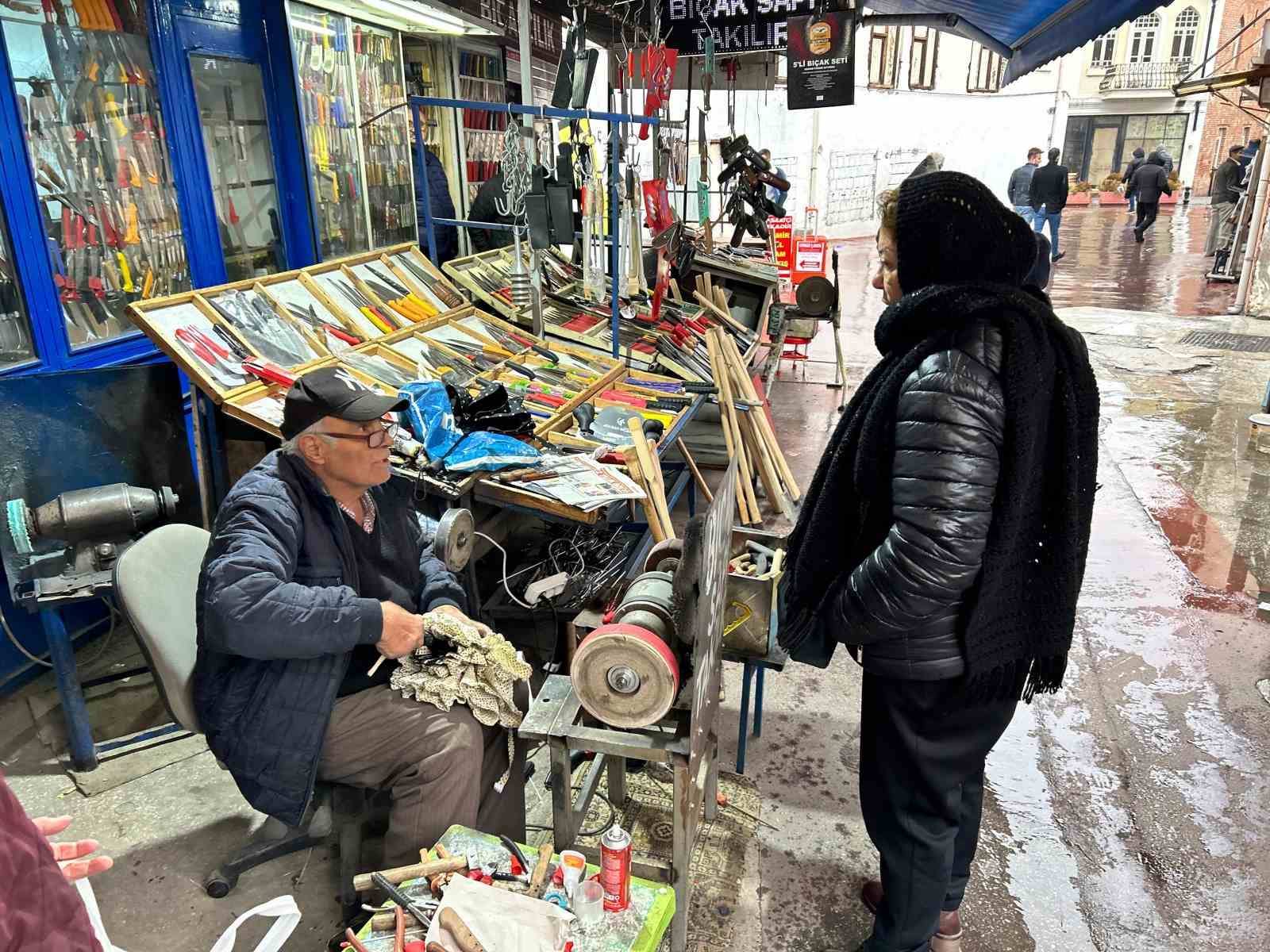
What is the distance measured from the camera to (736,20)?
834cm

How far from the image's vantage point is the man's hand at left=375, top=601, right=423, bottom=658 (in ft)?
7.52

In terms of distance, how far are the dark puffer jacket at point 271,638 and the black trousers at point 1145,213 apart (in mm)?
21128

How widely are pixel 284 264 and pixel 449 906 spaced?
15.1 ft

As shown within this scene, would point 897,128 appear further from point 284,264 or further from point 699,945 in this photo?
point 699,945

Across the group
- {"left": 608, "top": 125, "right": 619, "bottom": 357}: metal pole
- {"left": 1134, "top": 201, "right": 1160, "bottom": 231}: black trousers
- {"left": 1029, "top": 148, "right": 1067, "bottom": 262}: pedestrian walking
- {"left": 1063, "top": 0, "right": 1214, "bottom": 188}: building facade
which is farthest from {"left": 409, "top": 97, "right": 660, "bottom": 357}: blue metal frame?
{"left": 1063, "top": 0, "right": 1214, "bottom": 188}: building facade

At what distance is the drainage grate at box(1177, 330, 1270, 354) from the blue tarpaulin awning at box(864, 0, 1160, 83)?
374 centimetres

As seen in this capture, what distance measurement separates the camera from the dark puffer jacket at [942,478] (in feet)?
5.82

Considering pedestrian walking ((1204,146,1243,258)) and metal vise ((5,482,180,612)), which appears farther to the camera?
pedestrian walking ((1204,146,1243,258))

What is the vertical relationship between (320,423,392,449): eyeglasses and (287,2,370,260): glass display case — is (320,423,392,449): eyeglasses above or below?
below

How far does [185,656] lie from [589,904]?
1.31m

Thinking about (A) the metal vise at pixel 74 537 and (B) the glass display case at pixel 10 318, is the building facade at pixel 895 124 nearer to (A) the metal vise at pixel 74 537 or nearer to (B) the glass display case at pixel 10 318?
(B) the glass display case at pixel 10 318

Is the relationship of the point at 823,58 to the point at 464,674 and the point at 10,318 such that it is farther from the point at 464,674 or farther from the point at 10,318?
the point at 464,674

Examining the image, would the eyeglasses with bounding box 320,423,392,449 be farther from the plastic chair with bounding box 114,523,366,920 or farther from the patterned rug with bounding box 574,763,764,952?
the patterned rug with bounding box 574,763,764,952

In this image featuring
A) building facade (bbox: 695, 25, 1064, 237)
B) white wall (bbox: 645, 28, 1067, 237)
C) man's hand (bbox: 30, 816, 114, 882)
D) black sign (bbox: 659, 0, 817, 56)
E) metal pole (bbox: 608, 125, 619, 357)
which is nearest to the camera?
man's hand (bbox: 30, 816, 114, 882)
